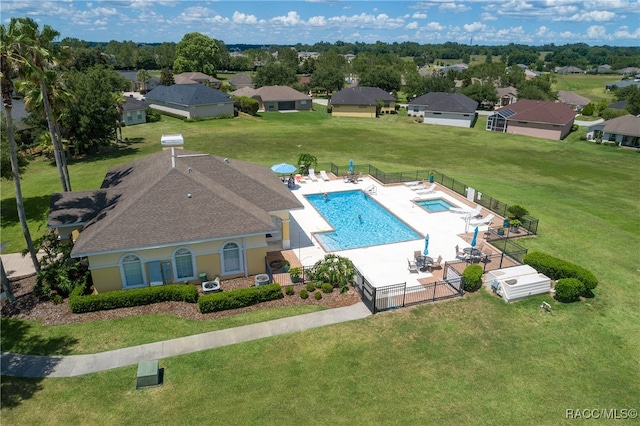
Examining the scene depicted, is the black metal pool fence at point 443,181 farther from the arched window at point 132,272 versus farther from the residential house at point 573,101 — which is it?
the residential house at point 573,101

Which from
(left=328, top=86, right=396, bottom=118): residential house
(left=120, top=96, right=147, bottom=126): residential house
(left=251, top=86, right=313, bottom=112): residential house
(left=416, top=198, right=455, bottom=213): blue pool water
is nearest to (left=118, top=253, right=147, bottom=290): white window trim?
(left=416, top=198, right=455, bottom=213): blue pool water

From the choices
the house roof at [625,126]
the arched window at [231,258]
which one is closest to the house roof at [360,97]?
the house roof at [625,126]

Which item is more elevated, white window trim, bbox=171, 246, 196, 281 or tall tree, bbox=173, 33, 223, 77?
tall tree, bbox=173, 33, 223, 77

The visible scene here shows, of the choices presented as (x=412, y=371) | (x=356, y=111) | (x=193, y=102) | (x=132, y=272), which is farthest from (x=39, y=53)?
(x=356, y=111)

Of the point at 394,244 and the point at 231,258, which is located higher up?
the point at 231,258

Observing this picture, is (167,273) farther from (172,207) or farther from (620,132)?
(620,132)

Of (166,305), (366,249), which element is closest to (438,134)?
(366,249)

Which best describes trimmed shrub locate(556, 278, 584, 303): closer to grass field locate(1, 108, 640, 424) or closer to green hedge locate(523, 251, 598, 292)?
grass field locate(1, 108, 640, 424)
